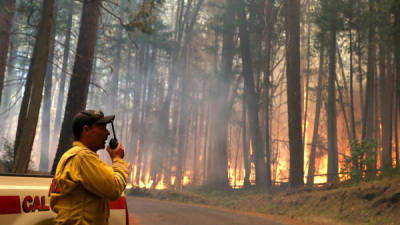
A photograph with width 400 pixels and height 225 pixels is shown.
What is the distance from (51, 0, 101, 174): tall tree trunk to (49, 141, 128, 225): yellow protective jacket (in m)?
11.2

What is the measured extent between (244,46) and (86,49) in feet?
50.5

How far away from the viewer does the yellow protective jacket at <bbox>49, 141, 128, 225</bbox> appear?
2838mm

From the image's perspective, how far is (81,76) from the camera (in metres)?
14.5

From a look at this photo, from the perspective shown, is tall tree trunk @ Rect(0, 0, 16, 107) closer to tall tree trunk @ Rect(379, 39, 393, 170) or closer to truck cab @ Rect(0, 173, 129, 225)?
truck cab @ Rect(0, 173, 129, 225)

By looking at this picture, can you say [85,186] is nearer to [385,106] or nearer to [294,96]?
[294,96]

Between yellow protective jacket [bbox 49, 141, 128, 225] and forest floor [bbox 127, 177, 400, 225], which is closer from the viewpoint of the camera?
yellow protective jacket [bbox 49, 141, 128, 225]

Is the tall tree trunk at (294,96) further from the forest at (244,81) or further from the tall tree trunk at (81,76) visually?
the tall tree trunk at (81,76)

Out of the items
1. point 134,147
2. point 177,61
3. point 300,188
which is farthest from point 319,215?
point 134,147

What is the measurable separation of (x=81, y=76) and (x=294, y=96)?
35.7 feet

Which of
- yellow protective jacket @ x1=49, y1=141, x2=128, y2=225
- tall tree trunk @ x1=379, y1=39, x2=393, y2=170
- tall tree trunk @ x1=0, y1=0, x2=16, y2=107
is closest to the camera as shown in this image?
Result: yellow protective jacket @ x1=49, y1=141, x2=128, y2=225

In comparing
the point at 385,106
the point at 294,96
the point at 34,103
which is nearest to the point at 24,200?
the point at 34,103

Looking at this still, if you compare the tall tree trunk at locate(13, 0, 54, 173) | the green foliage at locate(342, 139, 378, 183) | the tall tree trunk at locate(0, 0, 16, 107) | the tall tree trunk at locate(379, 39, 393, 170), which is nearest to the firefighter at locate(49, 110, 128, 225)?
the tall tree trunk at locate(13, 0, 54, 173)

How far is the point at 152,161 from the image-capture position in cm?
4469

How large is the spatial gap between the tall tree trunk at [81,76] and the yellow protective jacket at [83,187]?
11.2 metres
